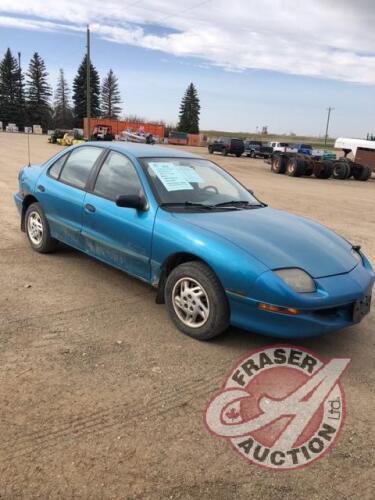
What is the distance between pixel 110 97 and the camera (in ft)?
334

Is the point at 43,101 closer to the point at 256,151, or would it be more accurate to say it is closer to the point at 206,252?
the point at 256,151

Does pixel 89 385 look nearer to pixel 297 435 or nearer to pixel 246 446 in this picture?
pixel 246 446

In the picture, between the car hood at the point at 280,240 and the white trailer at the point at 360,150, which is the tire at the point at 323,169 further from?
the car hood at the point at 280,240

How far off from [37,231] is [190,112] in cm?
9105

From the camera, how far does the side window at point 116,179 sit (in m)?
4.53

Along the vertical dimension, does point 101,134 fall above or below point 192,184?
above

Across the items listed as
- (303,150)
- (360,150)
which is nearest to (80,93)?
(303,150)

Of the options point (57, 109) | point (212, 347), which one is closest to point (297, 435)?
point (212, 347)

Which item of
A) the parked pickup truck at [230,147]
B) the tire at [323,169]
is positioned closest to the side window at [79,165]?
the tire at [323,169]

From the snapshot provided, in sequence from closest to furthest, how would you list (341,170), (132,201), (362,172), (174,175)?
1. (132,201)
2. (174,175)
3. (341,170)
4. (362,172)

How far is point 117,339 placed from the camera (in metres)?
3.79

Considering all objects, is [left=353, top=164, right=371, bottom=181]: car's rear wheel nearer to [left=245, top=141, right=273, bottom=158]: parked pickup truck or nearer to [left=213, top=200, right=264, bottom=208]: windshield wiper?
[left=245, top=141, right=273, bottom=158]: parked pickup truck

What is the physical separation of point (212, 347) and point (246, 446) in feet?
3.79

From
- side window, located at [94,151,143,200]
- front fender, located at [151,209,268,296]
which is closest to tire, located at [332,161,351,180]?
side window, located at [94,151,143,200]
